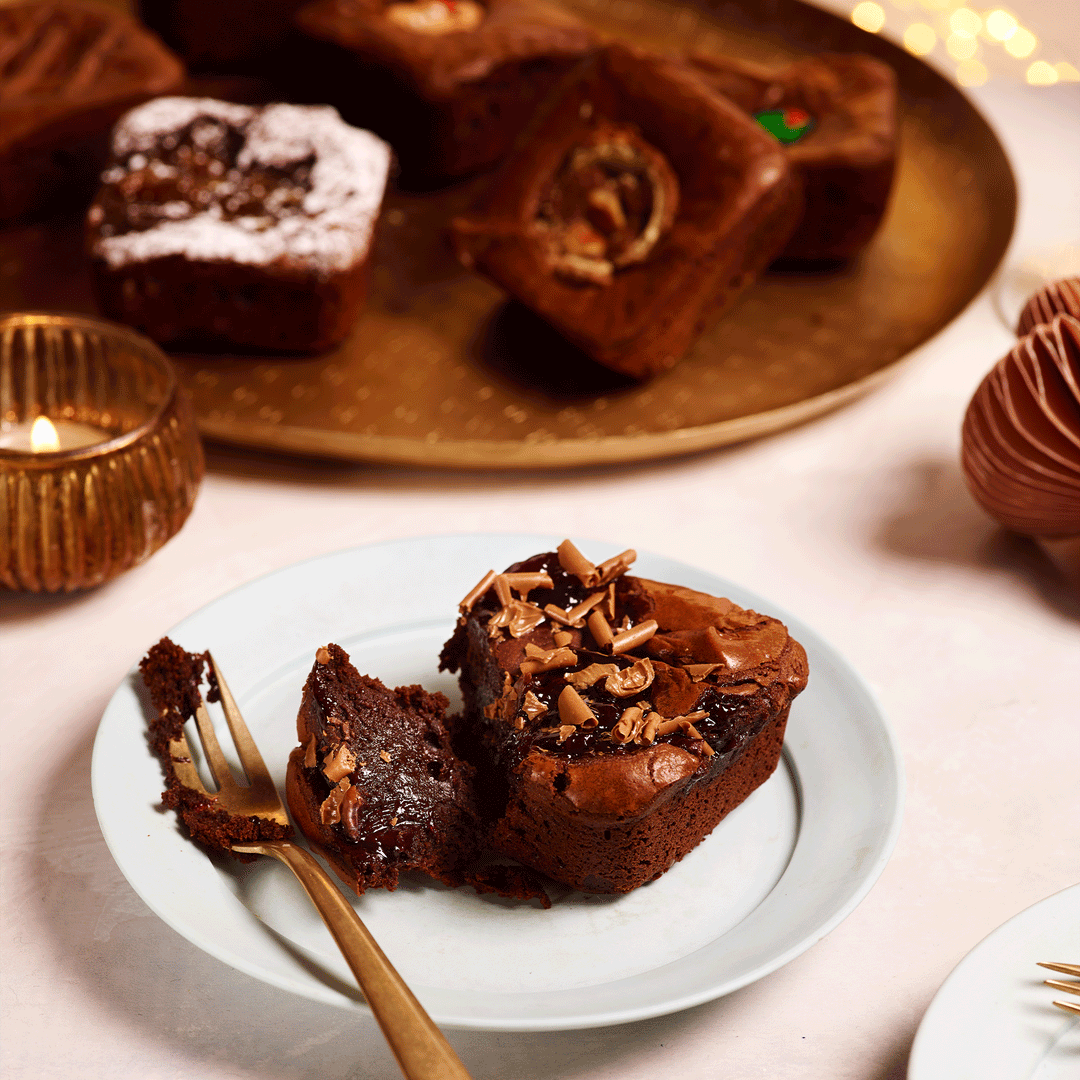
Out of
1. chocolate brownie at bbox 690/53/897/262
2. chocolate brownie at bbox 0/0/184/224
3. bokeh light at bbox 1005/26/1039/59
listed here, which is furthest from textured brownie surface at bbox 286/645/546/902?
bokeh light at bbox 1005/26/1039/59

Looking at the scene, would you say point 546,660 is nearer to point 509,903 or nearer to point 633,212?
point 509,903

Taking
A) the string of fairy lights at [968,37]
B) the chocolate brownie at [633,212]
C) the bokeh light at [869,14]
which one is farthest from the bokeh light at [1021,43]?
the chocolate brownie at [633,212]

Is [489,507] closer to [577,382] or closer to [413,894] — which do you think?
[577,382]

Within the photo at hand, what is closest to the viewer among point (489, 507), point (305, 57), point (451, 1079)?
point (451, 1079)

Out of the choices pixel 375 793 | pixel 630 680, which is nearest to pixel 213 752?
pixel 375 793

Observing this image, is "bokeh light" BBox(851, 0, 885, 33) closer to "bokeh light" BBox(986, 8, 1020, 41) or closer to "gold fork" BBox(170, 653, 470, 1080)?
"bokeh light" BBox(986, 8, 1020, 41)

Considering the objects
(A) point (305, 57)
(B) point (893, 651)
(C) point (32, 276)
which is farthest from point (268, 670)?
(A) point (305, 57)
